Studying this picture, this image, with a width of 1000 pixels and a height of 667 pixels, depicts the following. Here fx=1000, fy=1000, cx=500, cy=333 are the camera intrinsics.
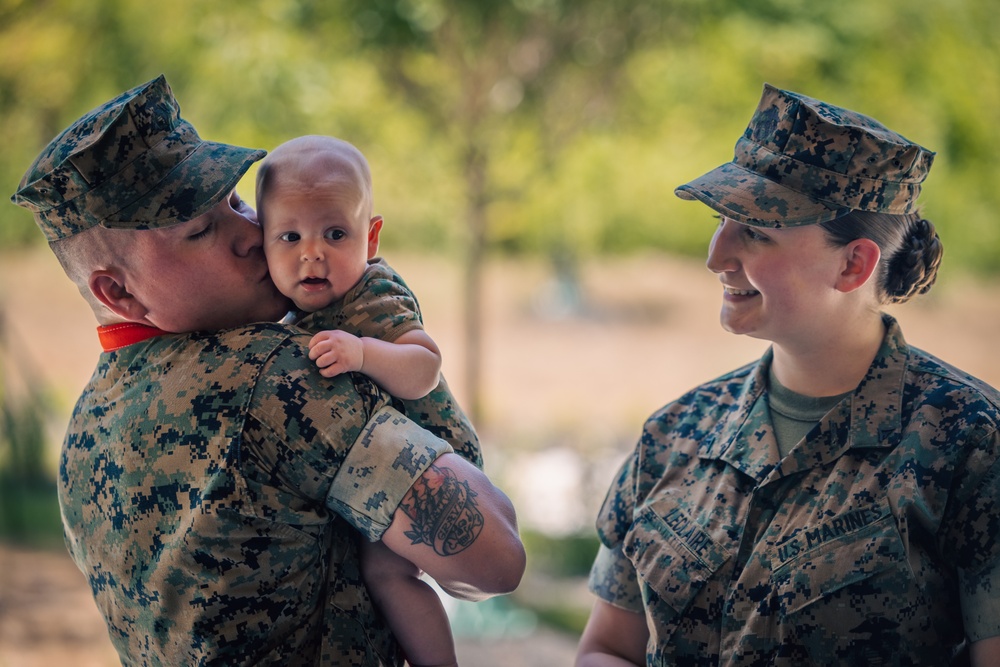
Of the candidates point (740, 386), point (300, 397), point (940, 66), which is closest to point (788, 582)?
point (740, 386)

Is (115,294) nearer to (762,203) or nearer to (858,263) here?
(762,203)

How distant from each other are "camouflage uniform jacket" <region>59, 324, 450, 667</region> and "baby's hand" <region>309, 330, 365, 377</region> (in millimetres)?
17

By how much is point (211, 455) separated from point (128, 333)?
275 mm

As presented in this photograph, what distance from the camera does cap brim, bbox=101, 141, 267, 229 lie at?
135cm

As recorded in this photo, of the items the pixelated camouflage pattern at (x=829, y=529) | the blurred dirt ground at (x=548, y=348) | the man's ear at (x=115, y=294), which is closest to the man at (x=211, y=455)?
the man's ear at (x=115, y=294)

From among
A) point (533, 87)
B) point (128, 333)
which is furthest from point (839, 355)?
point (533, 87)

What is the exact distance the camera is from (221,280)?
1424mm

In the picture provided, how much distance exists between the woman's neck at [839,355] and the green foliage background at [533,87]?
3236 mm

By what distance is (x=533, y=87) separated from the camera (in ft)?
16.2

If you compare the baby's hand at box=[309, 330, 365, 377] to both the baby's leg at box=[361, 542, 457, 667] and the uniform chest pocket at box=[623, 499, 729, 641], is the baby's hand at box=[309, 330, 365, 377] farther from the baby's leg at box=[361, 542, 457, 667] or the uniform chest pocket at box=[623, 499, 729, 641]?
the uniform chest pocket at box=[623, 499, 729, 641]

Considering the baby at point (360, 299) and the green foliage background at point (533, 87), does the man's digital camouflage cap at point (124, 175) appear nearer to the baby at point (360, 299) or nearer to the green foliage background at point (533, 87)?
the baby at point (360, 299)

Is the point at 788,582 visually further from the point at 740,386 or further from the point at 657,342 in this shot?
the point at 657,342

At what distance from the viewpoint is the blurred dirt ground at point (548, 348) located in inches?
201

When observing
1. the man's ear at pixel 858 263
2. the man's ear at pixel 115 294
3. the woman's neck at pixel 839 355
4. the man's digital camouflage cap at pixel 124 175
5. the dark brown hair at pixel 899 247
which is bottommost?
the man's ear at pixel 115 294
